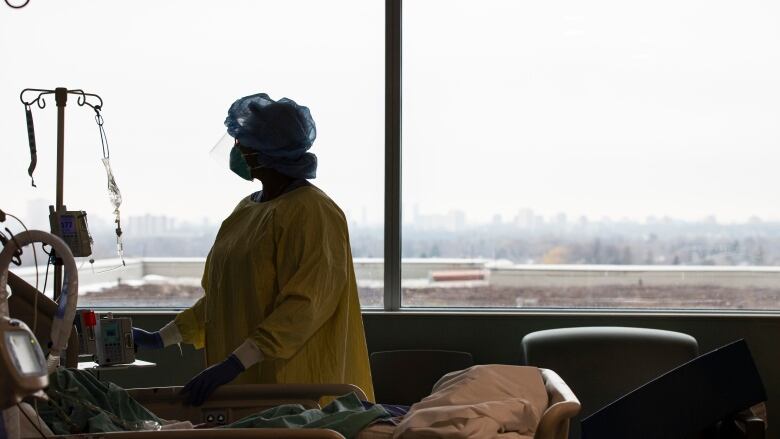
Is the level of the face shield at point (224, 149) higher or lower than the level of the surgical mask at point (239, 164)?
higher

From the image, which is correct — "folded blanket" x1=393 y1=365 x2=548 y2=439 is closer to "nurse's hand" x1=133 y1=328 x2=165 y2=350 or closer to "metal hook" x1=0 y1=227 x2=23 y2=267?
"metal hook" x1=0 y1=227 x2=23 y2=267

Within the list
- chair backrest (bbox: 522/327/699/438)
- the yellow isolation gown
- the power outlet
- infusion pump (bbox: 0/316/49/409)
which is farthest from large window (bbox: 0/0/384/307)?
infusion pump (bbox: 0/316/49/409)

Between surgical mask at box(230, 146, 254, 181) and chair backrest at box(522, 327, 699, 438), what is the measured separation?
1425 mm

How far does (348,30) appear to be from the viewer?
4254 mm

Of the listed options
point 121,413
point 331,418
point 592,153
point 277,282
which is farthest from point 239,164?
point 592,153

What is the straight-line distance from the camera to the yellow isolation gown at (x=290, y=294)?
2.46 m

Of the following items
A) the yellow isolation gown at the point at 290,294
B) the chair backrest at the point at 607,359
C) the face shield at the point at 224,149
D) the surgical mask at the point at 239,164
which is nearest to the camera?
the yellow isolation gown at the point at 290,294

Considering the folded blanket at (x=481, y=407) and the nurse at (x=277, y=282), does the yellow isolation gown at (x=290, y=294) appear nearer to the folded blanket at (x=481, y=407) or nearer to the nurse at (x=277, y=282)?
the nurse at (x=277, y=282)

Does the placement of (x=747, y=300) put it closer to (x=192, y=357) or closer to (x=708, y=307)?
(x=708, y=307)

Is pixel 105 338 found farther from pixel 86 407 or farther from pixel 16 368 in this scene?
pixel 16 368

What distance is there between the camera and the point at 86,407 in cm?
208

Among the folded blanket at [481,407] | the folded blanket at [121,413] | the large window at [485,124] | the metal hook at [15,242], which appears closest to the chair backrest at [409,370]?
the large window at [485,124]

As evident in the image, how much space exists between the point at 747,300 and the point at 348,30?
6.94 ft

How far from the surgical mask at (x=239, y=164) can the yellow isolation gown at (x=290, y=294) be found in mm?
169
